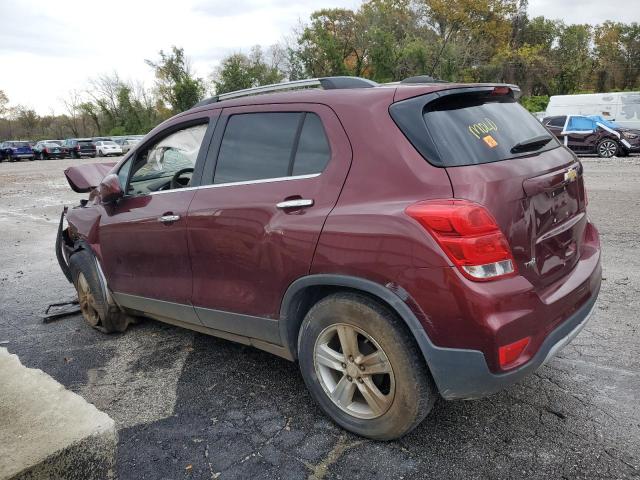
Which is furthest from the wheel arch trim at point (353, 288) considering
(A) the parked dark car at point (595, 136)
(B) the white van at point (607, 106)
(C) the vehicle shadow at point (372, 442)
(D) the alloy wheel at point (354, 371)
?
(B) the white van at point (607, 106)

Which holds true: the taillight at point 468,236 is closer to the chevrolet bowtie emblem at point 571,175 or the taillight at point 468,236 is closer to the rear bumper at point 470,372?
the rear bumper at point 470,372

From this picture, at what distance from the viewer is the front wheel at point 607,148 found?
1727 centimetres

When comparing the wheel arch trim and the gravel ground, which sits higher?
the wheel arch trim

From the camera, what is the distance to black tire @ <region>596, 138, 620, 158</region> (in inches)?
680

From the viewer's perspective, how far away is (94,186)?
4.68 metres

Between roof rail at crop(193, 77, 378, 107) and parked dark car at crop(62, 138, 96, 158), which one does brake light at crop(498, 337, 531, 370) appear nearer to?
roof rail at crop(193, 77, 378, 107)

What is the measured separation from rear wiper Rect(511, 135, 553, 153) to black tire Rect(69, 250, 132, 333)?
3.30 metres

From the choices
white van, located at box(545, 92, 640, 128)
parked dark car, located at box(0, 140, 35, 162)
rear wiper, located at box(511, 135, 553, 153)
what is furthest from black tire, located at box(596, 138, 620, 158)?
parked dark car, located at box(0, 140, 35, 162)

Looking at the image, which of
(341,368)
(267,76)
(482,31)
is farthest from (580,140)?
(482,31)

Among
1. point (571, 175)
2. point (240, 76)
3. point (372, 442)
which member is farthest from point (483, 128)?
point (240, 76)

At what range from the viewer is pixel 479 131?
254cm

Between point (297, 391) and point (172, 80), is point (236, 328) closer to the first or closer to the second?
point (297, 391)

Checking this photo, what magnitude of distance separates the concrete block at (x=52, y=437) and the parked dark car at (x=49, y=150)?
42323 millimetres

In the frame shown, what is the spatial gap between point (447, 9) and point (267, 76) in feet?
63.6
